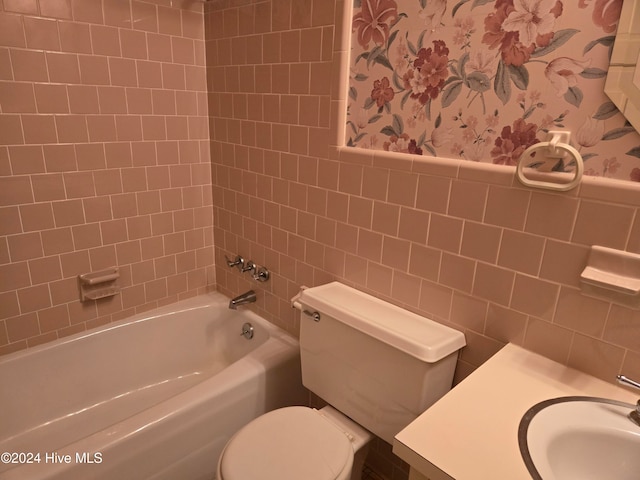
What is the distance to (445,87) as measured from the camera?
3.92 feet

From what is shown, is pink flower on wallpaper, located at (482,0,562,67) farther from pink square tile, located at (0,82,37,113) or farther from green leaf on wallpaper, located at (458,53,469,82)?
pink square tile, located at (0,82,37,113)

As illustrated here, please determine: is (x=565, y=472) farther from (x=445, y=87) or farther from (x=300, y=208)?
(x=300, y=208)

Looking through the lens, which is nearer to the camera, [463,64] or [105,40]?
[463,64]

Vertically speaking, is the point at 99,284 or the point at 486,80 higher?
the point at 486,80

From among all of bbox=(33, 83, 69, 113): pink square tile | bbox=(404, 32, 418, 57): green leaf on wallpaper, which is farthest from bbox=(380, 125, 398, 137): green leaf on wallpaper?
bbox=(33, 83, 69, 113): pink square tile

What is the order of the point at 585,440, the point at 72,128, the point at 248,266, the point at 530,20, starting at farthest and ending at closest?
the point at 248,266, the point at 72,128, the point at 530,20, the point at 585,440

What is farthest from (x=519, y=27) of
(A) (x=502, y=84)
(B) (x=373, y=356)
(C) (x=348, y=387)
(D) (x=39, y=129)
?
(D) (x=39, y=129)

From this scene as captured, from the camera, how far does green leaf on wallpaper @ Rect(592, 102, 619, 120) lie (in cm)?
93

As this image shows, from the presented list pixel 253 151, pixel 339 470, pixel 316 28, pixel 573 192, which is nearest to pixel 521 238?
pixel 573 192

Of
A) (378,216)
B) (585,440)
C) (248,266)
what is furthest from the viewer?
(248,266)

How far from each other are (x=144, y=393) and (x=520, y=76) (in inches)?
78.5

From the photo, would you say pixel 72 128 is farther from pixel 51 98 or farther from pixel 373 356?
pixel 373 356

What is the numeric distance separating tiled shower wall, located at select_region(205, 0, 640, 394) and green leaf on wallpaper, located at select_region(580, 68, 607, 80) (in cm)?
11

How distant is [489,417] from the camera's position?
0.89 metres
